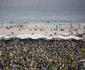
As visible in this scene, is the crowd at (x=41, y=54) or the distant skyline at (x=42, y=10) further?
the distant skyline at (x=42, y=10)

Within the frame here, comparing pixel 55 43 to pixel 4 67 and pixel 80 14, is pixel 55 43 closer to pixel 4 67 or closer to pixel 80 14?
pixel 4 67

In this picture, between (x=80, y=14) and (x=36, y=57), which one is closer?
(x=36, y=57)

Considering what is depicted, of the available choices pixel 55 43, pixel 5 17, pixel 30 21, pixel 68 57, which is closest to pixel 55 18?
pixel 30 21

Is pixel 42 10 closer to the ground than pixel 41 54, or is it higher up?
closer to the ground

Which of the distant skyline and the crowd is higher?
the crowd

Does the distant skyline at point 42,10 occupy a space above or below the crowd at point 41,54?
below
